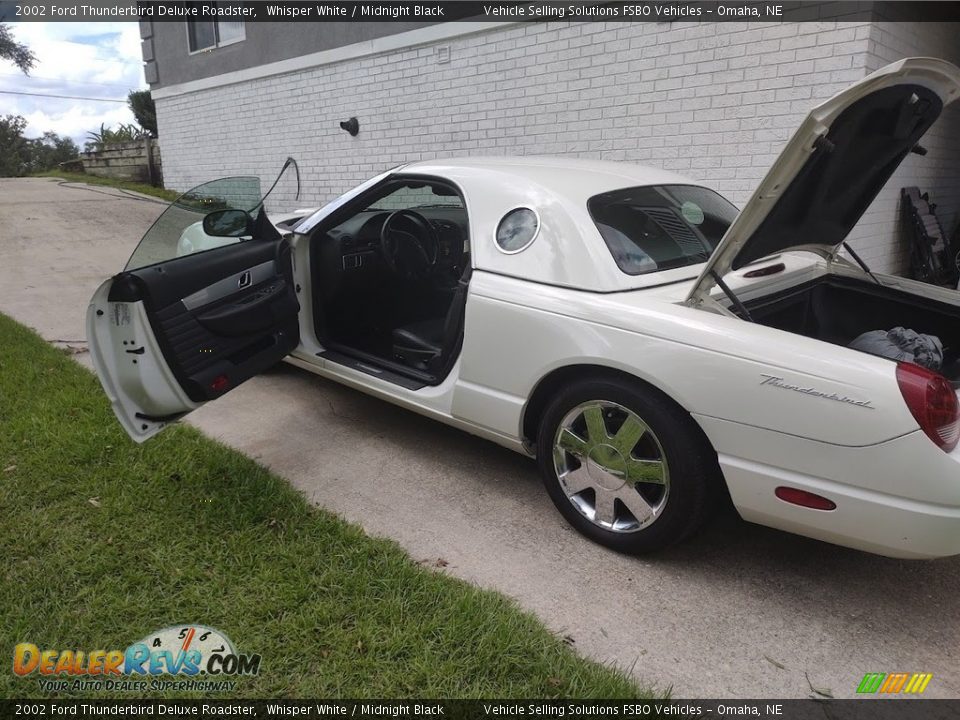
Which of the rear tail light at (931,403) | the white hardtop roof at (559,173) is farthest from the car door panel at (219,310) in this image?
the rear tail light at (931,403)

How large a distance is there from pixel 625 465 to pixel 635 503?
0.53 ft

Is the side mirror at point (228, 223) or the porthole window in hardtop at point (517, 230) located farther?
the side mirror at point (228, 223)

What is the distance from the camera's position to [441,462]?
355 centimetres

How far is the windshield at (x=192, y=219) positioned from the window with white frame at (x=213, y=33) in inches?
Answer: 332

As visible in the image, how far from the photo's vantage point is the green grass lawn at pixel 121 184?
13.1 m

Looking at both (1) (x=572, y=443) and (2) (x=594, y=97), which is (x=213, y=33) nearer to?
(2) (x=594, y=97)

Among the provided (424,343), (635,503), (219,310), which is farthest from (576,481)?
(219,310)

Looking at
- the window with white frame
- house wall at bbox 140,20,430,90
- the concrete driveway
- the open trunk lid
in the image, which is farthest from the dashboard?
the window with white frame

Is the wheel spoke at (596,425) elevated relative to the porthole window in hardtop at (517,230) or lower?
lower

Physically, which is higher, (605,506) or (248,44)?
(248,44)

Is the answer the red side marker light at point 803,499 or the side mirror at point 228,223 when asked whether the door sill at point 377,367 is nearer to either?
the side mirror at point 228,223

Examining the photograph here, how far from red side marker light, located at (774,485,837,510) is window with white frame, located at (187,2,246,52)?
10804 mm

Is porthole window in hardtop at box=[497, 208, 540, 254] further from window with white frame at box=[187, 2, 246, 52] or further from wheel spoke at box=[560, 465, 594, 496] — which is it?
window with white frame at box=[187, 2, 246, 52]

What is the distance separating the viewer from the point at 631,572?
2672mm
